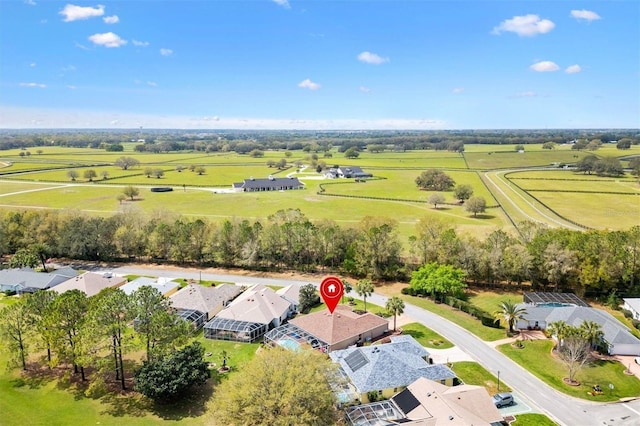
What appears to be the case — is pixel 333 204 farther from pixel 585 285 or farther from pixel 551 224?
pixel 585 285

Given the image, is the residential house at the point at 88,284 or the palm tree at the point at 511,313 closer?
the palm tree at the point at 511,313

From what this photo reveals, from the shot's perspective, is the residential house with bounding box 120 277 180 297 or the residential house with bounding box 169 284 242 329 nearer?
the residential house with bounding box 169 284 242 329

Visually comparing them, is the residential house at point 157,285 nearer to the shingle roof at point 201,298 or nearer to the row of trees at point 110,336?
the shingle roof at point 201,298

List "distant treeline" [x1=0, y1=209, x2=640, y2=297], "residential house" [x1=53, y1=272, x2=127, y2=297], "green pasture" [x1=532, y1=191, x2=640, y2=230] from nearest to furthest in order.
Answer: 1. "distant treeline" [x1=0, y1=209, x2=640, y2=297]
2. "residential house" [x1=53, y1=272, x2=127, y2=297]
3. "green pasture" [x1=532, y1=191, x2=640, y2=230]

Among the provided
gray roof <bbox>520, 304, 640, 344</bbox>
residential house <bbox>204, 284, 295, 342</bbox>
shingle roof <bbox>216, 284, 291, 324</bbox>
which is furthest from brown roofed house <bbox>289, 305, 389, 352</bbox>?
gray roof <bbox>520, 304, 640, 344</bbox>

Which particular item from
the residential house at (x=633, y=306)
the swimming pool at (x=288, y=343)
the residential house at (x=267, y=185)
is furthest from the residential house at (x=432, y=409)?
the residential house at (x=267, y=185)

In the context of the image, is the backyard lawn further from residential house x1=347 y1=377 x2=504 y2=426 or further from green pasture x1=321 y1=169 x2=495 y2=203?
green pasture x1=321 y1=169 x2=495 y2=203

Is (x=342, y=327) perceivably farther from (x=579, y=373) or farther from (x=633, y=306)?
(x=633, y=306)
